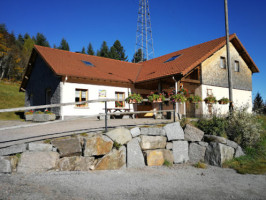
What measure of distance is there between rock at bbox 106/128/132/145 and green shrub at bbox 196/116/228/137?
313 centimetres

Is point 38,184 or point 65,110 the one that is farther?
point 65,110

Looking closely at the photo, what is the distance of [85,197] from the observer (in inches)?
144

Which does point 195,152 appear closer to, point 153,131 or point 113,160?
point 153,131

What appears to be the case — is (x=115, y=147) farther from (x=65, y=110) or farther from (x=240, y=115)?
(x=65, y=110)

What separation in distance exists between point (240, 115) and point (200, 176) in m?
3.70

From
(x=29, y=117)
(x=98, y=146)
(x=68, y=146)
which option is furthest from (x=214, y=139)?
(x=29, y=117)

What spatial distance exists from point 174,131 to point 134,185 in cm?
296

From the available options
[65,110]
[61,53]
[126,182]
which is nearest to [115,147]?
[126,182]

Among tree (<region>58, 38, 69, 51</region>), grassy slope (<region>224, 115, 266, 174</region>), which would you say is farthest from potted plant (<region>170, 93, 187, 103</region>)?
tree (<region>58, 38, 69, 51</region>)

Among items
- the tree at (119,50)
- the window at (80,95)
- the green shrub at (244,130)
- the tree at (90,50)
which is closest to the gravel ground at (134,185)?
the green shrub at (244,130)

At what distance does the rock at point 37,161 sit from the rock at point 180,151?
3.81 meters

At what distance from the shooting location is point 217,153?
655 cm

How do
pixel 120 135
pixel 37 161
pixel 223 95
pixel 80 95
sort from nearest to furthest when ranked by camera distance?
pixel 37 161, pixel 120 135, pixel 80 95, pixel 223 95

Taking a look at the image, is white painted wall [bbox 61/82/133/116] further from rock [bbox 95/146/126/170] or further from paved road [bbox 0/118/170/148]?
rock [bbox 95/146/126/170]
